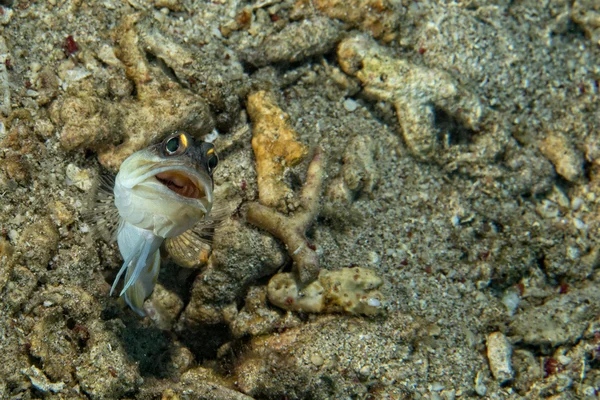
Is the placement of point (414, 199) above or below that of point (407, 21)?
below

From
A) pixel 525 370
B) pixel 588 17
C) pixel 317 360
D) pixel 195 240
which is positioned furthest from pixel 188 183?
pixel 588 17

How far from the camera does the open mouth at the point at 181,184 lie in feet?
8.82

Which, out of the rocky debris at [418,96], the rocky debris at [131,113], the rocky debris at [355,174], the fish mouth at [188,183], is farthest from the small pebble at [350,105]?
the fish mouth at [188,183]

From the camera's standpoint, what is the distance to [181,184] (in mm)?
2746

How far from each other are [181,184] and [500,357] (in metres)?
2.85

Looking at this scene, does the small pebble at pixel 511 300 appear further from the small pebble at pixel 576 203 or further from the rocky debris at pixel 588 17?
the rocky debris at pixel 588 17

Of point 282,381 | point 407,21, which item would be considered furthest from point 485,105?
point 282,381

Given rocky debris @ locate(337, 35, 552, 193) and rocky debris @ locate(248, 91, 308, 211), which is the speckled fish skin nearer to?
rocky debris @ locate(248, 91, 308, 211)

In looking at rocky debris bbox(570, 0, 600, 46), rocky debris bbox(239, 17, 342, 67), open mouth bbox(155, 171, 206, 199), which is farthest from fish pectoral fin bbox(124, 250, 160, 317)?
rocky debris bbox(570, 0, 600, 46)

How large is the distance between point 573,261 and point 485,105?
172 centimetres

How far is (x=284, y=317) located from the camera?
3605mm

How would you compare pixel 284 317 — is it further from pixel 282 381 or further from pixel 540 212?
pixel 540 212

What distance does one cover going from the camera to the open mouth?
2.69 metres

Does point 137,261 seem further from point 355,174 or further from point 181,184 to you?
point 355,174
